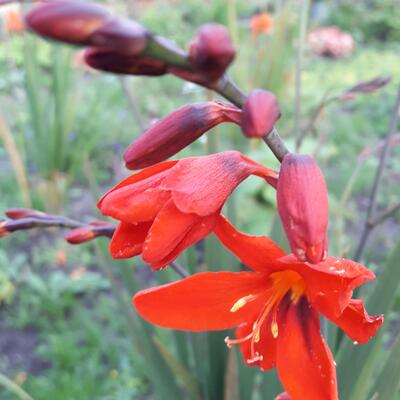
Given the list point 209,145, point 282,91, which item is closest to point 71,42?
point 209,145

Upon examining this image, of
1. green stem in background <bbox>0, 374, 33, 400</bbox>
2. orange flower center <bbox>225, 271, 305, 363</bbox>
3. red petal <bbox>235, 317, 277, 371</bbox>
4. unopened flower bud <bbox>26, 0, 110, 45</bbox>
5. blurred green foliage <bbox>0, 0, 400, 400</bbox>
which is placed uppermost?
unopened flower bud <bbox>26, 0, 110, 45</bbox>

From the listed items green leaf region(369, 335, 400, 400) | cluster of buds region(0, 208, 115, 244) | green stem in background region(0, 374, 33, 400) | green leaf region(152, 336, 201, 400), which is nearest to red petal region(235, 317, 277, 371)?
green leaf region(369, 335, 400, 400)

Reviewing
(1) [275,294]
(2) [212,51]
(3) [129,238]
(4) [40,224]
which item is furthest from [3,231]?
(2) [212,51]

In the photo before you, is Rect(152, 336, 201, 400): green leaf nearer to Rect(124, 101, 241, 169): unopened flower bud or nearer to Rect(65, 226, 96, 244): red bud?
Rect(65, 226, 96, 244): red bud

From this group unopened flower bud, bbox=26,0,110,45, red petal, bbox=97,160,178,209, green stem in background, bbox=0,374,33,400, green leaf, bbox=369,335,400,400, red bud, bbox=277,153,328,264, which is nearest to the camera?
unopened flower bud, bbox=26,0,110,45

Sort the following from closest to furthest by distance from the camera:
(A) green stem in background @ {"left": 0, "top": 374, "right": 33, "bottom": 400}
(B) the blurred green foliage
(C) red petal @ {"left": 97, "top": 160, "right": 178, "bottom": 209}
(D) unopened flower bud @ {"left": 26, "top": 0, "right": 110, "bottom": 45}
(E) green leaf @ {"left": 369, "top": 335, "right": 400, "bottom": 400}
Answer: (D) unopened flower bud @ {"left": 26, "top": 0, "right": 110, "bottom": 45}
(C) red petal @ {"left": 97, "top": 160, "right": 178, "bottom": 209}
(E) green leaf @ {"left": 369, "top": 335, "right": 400, "bottom": 400}
(A) green stem in background @ {"left": 0, "top": 374, "right": 33, "bottom": 400}
(B) the blurred green foliage

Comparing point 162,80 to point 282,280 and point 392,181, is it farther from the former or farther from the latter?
point 282,280

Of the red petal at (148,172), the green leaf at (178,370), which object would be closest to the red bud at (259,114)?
Result: the red petal at (148,172)
